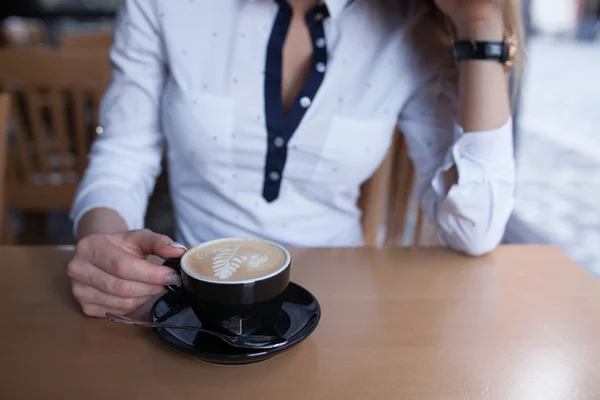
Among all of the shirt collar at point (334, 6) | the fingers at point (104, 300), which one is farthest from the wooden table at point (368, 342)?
the shirt collar at point (334, 6)

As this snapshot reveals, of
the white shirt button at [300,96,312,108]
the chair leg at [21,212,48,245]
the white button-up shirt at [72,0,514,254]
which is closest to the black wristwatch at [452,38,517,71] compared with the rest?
the white button-up shirt at [72,0,514,254]

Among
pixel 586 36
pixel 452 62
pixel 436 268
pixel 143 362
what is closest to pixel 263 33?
pixel 452 62

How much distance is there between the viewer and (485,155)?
845 millimetres

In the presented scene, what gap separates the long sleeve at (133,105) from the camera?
0.91 meters

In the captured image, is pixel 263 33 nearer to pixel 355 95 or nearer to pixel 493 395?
pixel 355 95

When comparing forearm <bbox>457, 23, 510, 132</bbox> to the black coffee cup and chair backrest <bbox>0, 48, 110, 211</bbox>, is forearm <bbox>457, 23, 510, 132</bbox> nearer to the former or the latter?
the black coffee cup

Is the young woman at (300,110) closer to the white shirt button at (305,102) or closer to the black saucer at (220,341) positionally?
the white shirt button at (305,102)

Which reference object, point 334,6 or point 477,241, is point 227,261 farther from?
point 334,6

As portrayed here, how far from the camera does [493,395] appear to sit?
0.51 metres

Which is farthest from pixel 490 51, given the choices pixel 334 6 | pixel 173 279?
pixel 173 279

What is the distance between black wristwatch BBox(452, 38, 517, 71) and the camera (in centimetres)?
84

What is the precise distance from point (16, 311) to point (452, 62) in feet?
2.56

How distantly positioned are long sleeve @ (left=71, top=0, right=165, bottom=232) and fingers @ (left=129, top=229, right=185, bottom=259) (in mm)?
266

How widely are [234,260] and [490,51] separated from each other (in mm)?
537
